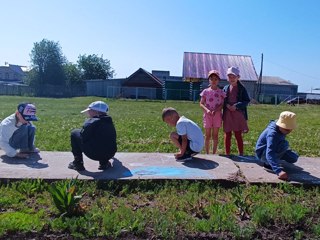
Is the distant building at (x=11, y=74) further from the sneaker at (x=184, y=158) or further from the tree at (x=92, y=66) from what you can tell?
the sneaker at (x=184, y=158)

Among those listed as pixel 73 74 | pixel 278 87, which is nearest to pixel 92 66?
pixel 73 74

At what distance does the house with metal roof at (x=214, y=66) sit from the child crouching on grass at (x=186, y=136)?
3794 centimetres

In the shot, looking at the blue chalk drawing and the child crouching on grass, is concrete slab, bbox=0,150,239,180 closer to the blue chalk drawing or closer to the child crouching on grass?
the blue chalk drawing

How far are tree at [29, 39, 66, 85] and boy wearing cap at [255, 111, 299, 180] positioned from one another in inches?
2698

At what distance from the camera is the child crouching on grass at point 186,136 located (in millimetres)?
5812

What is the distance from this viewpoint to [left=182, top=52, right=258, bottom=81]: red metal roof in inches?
1766

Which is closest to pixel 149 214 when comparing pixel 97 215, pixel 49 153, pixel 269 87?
pixel 97 215

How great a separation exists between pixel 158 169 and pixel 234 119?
204 centimetres

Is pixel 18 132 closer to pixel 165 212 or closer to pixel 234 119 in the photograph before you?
pixel 165 212

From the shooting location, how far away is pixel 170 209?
12.9 ft

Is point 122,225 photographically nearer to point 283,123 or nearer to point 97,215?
point 97,215

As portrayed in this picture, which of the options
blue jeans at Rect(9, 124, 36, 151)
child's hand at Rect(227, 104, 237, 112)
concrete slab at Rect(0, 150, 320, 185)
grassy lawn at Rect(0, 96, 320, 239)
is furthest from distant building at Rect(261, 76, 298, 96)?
grassy lawn at Rect(0, 96, 320, 239)

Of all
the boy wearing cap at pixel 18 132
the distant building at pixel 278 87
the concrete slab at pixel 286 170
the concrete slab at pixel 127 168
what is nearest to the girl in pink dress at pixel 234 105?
the concrete slab at pixel 286 170

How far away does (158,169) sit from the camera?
210 inches
